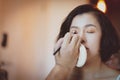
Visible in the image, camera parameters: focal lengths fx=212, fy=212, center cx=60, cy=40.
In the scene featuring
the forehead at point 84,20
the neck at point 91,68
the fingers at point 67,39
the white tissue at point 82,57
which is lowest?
the neck at point 91,68

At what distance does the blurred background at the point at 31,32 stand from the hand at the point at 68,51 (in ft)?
0.14

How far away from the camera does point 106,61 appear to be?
1.00m

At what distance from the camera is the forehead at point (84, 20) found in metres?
1.00

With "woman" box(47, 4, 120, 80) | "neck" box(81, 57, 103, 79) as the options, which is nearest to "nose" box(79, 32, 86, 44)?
"woman" box(47, 4, 120, 80)

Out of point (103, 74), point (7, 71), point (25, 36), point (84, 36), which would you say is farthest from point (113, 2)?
point (7, 71)

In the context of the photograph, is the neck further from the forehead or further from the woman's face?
the forehead

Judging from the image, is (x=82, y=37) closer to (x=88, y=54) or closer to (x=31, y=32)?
(x=88, y=54)

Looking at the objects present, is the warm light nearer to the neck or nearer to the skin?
the skin

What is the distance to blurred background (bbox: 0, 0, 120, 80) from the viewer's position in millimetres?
1038

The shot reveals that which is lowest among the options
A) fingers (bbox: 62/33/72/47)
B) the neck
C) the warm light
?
the neck

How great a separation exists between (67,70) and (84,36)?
18cm

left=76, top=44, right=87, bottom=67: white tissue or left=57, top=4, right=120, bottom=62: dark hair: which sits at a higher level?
left=57, top=4, right=120, bottom=62: dark hair

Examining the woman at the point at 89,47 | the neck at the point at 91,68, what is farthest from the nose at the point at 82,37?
the neck at the point at 91,68

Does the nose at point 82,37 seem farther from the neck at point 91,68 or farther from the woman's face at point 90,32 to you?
the neck at point 91,68
